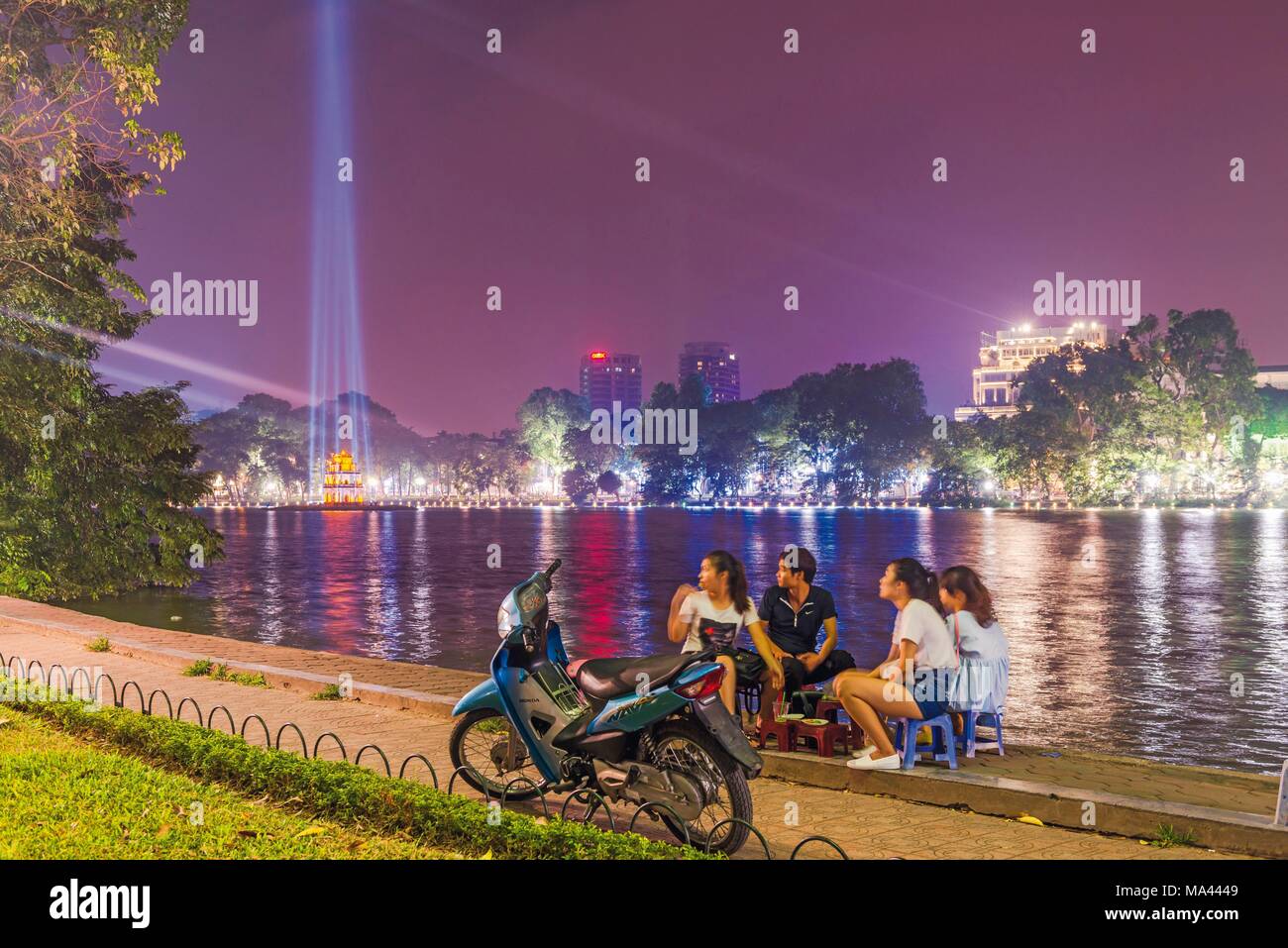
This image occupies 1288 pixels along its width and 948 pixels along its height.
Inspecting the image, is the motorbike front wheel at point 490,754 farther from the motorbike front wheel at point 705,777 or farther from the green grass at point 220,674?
the green grass at point 220,674

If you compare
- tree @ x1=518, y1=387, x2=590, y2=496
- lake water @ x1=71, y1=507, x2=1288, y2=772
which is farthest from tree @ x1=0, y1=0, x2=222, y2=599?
tree @ x1=518, y1=387, x2=590, y2=496

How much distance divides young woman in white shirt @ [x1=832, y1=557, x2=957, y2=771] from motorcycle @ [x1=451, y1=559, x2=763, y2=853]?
148cm

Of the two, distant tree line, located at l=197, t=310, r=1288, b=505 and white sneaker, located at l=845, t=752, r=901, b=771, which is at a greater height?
distant tree line, located at l=197, t=310, r=1288, b=505

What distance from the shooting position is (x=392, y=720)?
11.8 metres


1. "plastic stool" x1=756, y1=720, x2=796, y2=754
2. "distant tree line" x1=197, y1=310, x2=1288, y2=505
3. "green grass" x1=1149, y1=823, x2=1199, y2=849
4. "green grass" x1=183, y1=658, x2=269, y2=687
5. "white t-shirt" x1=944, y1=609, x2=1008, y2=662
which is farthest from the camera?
"distant tree line" x1=197, y1=310, x2=1288, y2=505

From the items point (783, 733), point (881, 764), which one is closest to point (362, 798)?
point (783, 733)

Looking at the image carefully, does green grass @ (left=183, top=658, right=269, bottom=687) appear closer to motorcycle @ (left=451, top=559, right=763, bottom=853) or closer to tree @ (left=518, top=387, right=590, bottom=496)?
motorcycle @ (left=451, top=559, right=763, bottom=853)

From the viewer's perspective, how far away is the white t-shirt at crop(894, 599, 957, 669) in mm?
8859

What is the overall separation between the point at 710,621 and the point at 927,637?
1912 mm

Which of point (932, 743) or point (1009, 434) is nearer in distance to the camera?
point (932, 743)

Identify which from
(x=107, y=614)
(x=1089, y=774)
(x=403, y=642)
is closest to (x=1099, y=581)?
(x=403, y=642)

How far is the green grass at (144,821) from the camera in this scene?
22.6 ft

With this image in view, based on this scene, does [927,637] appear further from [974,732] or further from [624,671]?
[624,671]
